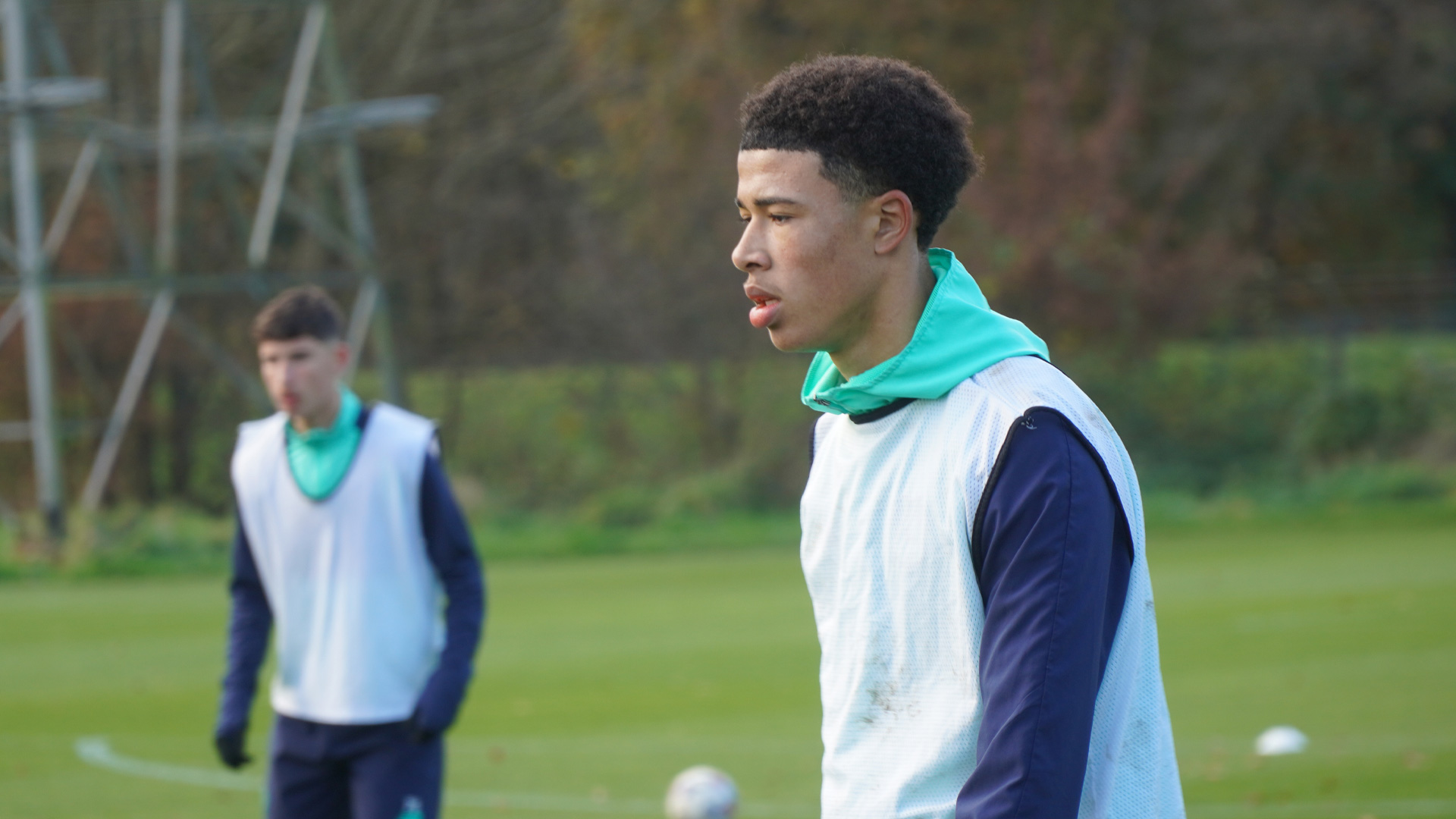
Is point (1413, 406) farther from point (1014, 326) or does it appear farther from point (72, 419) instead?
point (1014, 326)

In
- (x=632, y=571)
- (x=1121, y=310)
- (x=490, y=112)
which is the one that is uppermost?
(x=490, y=112)

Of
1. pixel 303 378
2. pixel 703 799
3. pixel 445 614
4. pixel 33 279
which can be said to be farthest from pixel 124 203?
pixel 445 614

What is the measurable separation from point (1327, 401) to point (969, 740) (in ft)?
81.9

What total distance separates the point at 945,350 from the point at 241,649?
3.71 m

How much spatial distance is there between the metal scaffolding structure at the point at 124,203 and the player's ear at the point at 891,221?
18484 mm

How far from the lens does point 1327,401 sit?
26.0 meters

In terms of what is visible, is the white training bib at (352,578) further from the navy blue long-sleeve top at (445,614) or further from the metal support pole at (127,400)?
the metal support pole at (127,400)

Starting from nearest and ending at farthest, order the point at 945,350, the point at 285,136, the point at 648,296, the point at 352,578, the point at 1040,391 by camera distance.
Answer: the point at 1040,391 < the point at 945,350 < the point at 352,578 < the point at 285,136 < the point at 648,296

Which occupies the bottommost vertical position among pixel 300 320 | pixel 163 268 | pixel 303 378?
pixel 303 378

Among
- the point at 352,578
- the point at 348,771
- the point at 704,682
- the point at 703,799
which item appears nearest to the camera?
the point at 348,771

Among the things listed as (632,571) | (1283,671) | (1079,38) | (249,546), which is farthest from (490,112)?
(249,546)

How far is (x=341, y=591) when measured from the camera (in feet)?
17.7

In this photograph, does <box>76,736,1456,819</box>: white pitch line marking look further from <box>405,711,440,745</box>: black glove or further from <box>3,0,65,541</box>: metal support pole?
<box>3,0,65,541</box>: metal support pole

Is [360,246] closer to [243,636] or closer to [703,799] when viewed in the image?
[703,799]
